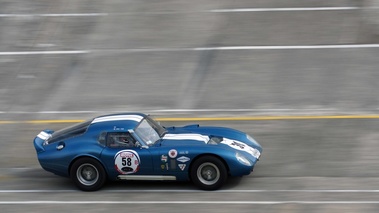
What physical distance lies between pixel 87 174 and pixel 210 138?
2.22 metres

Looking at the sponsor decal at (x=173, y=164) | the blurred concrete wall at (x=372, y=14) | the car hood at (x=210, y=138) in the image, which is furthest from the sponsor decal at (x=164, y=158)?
the blurred concrete wall at (x=372, y=14)

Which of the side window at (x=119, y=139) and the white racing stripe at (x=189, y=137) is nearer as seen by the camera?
the side window at (x=119, y=139)

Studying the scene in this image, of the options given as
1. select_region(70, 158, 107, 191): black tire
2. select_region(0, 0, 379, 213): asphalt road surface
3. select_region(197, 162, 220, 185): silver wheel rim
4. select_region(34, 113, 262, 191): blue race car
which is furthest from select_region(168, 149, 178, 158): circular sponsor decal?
select_region(70, 158, 107, 191): black tire

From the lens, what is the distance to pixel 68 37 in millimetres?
20172

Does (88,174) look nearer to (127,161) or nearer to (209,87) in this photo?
(127,161)

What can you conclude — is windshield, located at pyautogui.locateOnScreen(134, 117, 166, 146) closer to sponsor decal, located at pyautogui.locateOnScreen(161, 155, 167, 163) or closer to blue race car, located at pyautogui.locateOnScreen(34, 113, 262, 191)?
blue race car, located at pyautogui.locateOnScreen(34, 113, 262, 191)

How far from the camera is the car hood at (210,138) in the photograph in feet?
39.5

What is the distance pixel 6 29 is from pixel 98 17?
273 cm

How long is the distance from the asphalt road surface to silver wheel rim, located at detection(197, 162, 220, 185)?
229 mm

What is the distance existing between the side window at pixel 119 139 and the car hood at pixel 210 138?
579mm

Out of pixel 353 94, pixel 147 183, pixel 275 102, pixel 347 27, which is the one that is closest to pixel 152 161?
pixel 147 183

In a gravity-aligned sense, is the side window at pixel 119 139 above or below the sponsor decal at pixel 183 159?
above

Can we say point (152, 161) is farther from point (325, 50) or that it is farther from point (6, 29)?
point (6, 29)

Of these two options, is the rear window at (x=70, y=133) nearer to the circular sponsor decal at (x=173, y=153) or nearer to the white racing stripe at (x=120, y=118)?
the white racing stripe at (x=120, y=118)
